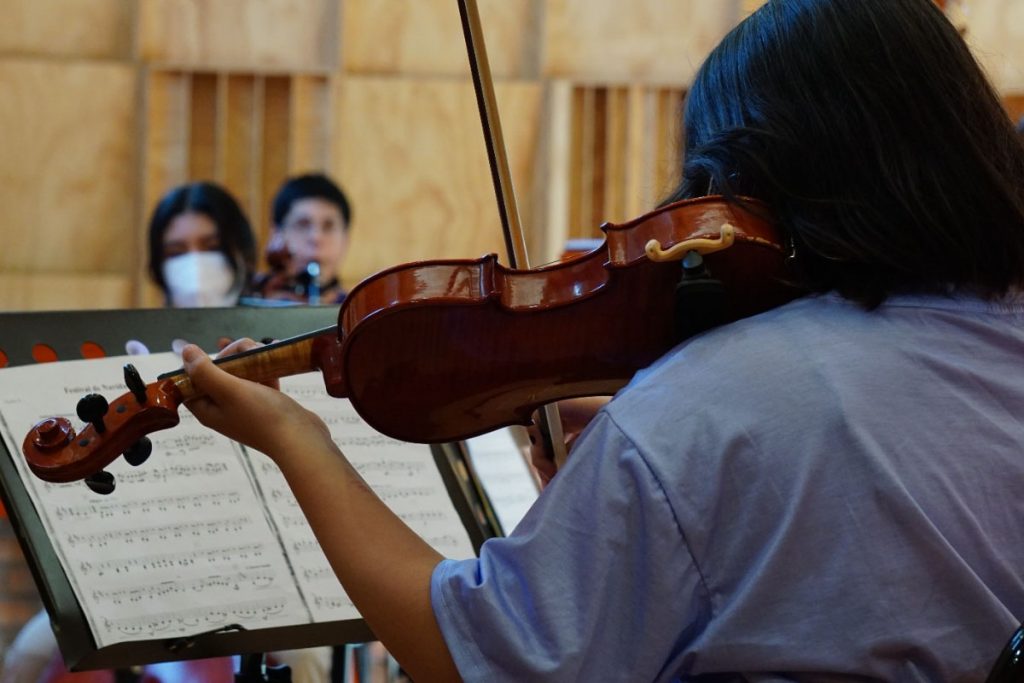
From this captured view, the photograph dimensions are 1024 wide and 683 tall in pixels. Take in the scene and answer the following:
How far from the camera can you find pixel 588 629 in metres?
0.85

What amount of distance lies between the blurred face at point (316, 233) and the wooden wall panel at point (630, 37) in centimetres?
144

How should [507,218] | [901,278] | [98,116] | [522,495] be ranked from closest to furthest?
1. [901,278]
2. [507,218]
3. [522,495]
4. [98,116]

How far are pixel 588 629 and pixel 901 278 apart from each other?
1.23 feet

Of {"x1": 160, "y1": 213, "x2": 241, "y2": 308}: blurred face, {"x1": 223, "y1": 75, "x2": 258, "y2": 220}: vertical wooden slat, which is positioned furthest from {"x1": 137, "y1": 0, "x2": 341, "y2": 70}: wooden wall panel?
{"x1": 160, "y1": 213, "x2": 241, "y2": 308}: blurred face

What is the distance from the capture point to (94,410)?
1.09 m

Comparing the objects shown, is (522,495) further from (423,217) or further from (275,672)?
(423,217)

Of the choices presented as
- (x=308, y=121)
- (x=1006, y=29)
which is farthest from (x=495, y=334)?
(x=1006, y=29)

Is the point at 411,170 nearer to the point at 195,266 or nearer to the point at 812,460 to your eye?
the point at 195,266

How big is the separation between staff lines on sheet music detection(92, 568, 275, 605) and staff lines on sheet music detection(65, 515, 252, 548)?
0.16 feet

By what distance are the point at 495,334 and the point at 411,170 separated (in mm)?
4072

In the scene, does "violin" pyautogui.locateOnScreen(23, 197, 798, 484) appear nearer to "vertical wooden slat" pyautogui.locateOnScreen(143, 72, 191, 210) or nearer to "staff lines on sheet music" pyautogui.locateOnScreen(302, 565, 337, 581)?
"staff lines on sheet music" pyautogui.locateOnScreen(302, 565, 337, 581)

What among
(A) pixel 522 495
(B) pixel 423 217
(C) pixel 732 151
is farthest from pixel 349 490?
(B) pixel 423 217

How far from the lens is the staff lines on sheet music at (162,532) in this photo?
1.31 meters

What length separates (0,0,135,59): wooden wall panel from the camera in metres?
4.87
